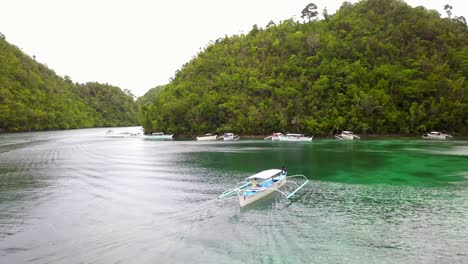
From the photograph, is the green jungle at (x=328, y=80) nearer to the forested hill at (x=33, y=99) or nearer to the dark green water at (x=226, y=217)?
the forested hill at (x=33, y=99)

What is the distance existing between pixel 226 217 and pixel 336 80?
→ 83.6 metres

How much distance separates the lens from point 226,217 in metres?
23.2

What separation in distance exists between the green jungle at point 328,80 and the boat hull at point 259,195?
6507cm

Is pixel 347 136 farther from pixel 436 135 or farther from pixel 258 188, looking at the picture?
pixel 258 188

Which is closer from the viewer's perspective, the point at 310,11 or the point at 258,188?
the point at 258,188

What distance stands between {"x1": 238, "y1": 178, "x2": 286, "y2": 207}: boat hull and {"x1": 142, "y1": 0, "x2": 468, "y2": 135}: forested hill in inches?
2561

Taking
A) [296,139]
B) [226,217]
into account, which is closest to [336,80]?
[296,139]

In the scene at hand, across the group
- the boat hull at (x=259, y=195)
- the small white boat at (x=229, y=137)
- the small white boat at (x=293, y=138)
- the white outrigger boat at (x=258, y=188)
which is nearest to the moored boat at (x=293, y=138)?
the small white boat at (x=293, y=138)

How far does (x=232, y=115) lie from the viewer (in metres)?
105

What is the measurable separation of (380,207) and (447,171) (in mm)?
19410

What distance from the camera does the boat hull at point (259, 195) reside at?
25280 millimetres

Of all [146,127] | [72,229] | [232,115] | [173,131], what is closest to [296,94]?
[232,115]

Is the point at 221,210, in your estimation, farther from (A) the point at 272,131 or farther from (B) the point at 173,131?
(B) the point at 173,131

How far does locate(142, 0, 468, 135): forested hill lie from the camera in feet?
299
